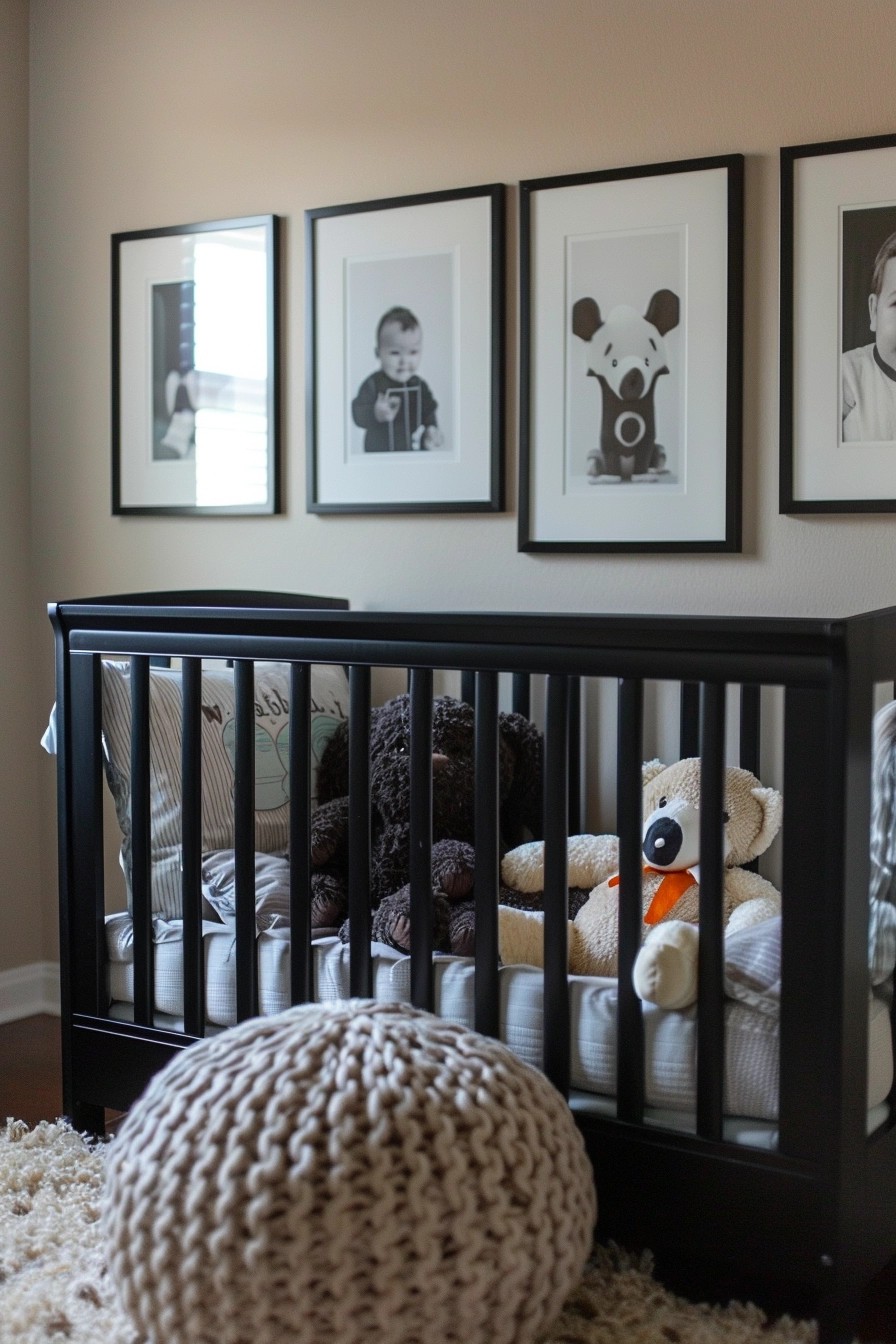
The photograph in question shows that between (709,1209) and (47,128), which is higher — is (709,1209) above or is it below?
below

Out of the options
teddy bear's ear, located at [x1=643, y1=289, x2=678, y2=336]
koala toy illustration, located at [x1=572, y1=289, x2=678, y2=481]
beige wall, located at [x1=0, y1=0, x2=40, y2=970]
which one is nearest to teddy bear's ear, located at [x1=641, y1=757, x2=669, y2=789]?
koala toy illustration, located at [x1=572, y1=289, x2=678, y2=481]

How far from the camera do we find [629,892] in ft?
5.10

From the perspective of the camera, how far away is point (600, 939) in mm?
1793

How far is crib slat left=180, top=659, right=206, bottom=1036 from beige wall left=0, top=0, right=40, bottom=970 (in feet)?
3.63

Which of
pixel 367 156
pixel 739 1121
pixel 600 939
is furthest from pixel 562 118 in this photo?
pixel 739 1121

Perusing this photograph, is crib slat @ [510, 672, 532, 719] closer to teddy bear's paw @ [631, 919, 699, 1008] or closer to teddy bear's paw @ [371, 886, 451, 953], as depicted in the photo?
teddy bear's paw @ [371, 886, 451, 953]

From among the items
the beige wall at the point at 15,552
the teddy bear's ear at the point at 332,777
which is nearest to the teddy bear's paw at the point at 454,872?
the teddy bear's ear at the point at 332,777

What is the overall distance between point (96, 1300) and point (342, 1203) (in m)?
0.50

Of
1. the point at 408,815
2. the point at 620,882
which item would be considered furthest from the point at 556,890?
the point at 408,815

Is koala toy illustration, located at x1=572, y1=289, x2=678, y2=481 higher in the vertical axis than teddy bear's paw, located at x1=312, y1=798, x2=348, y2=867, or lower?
higher

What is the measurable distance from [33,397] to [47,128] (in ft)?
1.78

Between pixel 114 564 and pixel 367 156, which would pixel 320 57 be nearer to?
A: pixel 367 156

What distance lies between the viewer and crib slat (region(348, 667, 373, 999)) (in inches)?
67.6

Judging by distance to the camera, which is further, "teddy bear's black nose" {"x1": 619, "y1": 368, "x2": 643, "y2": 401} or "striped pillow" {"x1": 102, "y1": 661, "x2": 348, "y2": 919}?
"teddy bear's black nose" {"x1": 619, "y1": 368, "x2": 643, "y2": 401}
